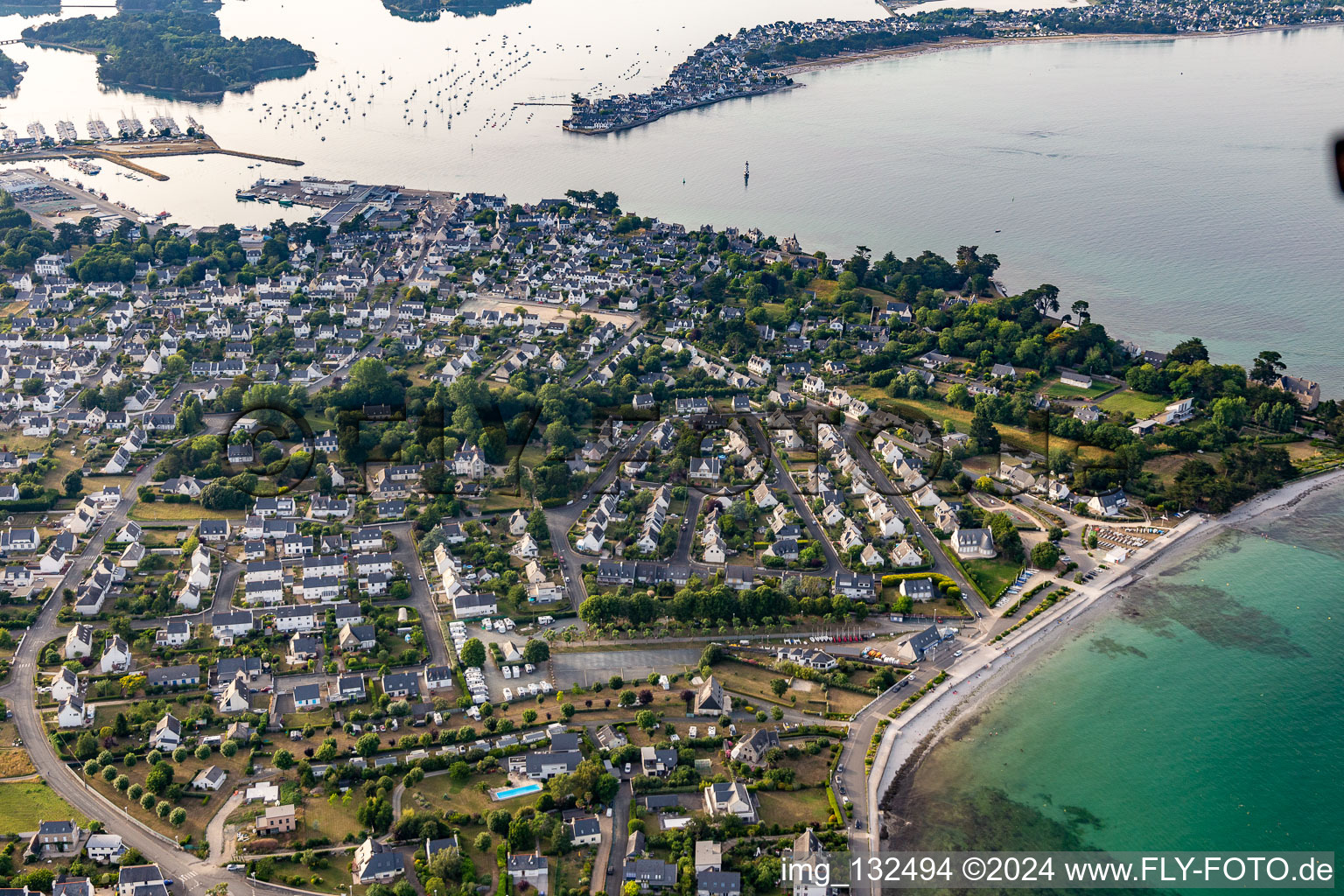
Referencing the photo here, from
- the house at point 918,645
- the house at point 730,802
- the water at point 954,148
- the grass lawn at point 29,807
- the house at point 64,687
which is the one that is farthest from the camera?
the water at point 954,148

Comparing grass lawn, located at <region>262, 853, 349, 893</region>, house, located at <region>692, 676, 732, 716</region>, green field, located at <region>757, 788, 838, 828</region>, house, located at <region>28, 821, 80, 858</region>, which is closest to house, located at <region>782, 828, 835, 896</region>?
green field, located at <region>757, 788, 838, 828</region>

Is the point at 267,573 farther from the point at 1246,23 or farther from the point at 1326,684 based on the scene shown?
the point at 1246,23

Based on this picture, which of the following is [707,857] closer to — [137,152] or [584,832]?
[584,832]

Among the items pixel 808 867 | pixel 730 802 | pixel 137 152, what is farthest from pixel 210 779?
pixel 137 152

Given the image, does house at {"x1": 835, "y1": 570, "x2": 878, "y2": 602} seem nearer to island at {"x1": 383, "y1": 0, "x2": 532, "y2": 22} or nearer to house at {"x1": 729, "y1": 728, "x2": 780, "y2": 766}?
house at {"x1": 729, "y1": 728, "x2": 780, "y2": 766}

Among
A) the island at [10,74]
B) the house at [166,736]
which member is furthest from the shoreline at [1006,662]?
the island at [10,74]

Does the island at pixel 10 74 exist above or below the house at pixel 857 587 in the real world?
above

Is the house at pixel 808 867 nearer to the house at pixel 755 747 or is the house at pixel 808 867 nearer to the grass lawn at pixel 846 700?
the house at pixel 755 747
